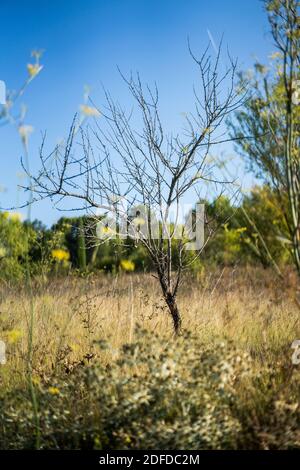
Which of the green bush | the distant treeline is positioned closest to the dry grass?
the distant treeline

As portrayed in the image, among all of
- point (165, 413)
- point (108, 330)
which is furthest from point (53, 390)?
point (108, 330)

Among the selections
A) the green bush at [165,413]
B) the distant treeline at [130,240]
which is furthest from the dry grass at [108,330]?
the green bush at [165,413]

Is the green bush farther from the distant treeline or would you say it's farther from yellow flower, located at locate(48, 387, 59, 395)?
the distant treeline

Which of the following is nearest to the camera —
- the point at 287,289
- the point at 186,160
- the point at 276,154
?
the point at 287,289

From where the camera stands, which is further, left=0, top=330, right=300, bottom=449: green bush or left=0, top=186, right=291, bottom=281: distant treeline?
left=0, top=186, right=291, bottom=281: distant treeline

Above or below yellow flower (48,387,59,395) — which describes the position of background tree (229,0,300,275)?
above

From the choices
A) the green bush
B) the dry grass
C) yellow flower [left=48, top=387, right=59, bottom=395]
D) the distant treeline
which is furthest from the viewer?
the dry grass

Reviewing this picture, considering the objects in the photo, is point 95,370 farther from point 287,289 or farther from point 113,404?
point 287,289

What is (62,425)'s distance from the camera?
2.97 meters

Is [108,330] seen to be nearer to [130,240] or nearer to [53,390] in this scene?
[130,240]

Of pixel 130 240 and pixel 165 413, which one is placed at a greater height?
pixel 130 240

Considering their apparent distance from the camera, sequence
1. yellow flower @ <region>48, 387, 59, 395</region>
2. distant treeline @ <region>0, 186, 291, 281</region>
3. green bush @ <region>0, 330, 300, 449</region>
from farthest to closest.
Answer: distant treeline @ <region>0, 186, 291, 281</region>
yellow flower @ <region>48, 387, 59, 395</region>
green bush @ <region>0, 330, 300, 449</region>
